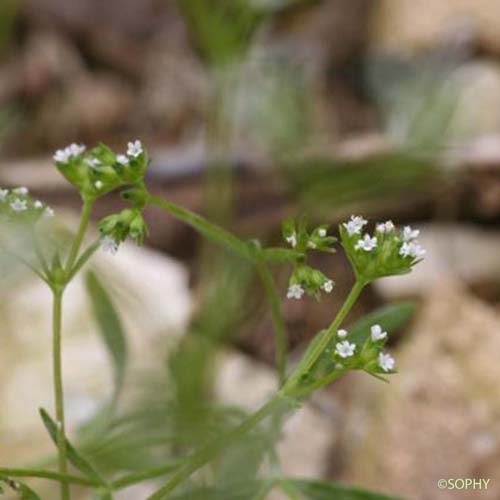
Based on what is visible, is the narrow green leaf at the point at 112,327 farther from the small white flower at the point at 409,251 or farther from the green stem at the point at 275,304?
the small white flower at the point at 409,251

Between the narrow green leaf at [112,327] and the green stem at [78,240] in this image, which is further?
the narrow green leaf at [112,327]

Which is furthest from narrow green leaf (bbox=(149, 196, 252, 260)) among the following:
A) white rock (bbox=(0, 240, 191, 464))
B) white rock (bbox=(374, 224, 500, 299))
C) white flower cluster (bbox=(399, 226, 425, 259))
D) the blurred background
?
white rock (bbox=(374, 224, 500, 299))

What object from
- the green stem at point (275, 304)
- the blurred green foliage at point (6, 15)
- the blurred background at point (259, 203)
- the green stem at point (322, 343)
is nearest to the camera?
the green stem at point (322, 343)

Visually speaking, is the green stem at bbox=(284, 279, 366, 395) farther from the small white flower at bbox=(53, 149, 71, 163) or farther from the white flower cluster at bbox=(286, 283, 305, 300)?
the small white flower at bbox=(53, 149, 71, 163)

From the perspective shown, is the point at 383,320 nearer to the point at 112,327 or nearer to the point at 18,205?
the point at 112,327

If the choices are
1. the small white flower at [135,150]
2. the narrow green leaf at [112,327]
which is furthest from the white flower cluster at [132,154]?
the narrow green leaf at [112,327]

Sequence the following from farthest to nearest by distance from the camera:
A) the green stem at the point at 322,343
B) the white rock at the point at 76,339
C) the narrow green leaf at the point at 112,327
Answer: the white rock at the point at 76,339 < the narrow green leaf at the point at 112,327 < the green stem at the point at 322,343

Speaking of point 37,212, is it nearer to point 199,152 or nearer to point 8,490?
point 8,490

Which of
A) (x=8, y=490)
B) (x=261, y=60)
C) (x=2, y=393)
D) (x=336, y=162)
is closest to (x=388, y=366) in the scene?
(x=8, y=490)
